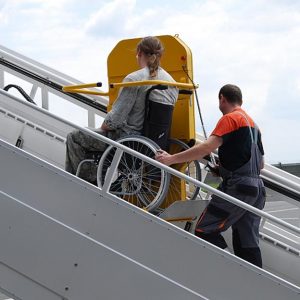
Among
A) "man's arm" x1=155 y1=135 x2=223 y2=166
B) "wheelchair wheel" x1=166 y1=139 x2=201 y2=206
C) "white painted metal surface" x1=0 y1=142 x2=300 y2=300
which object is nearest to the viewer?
"white painted metal surface" x1=0 y1=142 x2=300 y2=300

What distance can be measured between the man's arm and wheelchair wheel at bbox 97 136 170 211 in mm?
172

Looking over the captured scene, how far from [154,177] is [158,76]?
0.82 metres

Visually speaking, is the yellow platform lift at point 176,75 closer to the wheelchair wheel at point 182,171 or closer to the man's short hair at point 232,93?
the wheelchair wheel at point 182,171

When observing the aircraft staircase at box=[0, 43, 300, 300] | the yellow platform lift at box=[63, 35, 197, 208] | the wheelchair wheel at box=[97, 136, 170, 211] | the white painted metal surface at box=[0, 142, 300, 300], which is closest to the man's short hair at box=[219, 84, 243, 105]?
the yellow platform lift at box=[63, 35, 197, 208]

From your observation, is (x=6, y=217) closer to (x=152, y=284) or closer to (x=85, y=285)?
(x=85, y=285)

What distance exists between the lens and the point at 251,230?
14.7ft

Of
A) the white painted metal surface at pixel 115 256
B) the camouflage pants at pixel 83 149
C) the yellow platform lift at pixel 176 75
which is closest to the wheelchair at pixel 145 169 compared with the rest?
the camouflage pants at pixel 83 149

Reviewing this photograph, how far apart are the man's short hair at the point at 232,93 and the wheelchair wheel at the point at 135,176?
69cm

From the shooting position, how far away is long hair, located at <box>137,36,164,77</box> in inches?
186

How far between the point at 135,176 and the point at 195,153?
527 mm

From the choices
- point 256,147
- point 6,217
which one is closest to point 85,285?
point 6,217

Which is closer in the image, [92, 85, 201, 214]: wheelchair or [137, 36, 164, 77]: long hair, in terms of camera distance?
[92, 85, 201, 214]: wheelchair

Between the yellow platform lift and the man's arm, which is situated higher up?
the yellow platform lift

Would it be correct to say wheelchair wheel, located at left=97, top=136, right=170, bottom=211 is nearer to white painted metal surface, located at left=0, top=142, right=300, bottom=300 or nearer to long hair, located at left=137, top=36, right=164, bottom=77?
white painted metal surface, located at left=0, top=142, right=300, bottom=300
